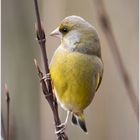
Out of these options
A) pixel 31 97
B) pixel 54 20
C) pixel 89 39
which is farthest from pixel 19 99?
pixel 89 39

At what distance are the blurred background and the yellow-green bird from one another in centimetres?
27

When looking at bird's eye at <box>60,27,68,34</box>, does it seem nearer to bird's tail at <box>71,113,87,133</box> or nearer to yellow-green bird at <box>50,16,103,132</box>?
yellow-green bird at <box>50,16,103,132</box>

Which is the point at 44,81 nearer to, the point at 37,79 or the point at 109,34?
the point at 109,34

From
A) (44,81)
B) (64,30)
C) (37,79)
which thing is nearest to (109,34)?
(44,81)

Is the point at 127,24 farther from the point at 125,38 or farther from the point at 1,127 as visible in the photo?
the point at 1,127

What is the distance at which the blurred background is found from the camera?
1.45 m

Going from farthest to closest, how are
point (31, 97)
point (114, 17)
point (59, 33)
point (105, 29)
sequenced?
1. point (114, 17)
2. point (31, 97)
3. point (59, 33)
4. point (105, 29)

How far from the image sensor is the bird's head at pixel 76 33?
104 cm

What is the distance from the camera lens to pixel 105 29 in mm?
666

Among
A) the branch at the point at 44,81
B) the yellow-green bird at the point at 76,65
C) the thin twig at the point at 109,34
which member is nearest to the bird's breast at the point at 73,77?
the yellow-green bird at the point at 76,65

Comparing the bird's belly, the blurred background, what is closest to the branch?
the bird's belly

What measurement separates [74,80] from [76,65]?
3 centimetres

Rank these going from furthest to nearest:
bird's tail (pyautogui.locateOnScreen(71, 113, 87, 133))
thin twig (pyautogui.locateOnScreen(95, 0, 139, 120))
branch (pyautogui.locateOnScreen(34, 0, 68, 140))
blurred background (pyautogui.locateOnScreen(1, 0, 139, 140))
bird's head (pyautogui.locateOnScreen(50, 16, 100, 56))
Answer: blurred background (pyautogui.locateOnScreen(1, 0, 139, 140)) → bird's tail (pyautogui.locateOnScreen(71, 113, 87, 133)) → bird's head (pyautogui.locateOnScreen(50, 16, 100, 56)) → branch (pyautogui.locateOnScreen(34, 0, 68, 140)) → thin twig (pyautogui.locateOnScreen(95, 0, 139, 120))

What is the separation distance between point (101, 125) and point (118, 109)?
12 centimetres
